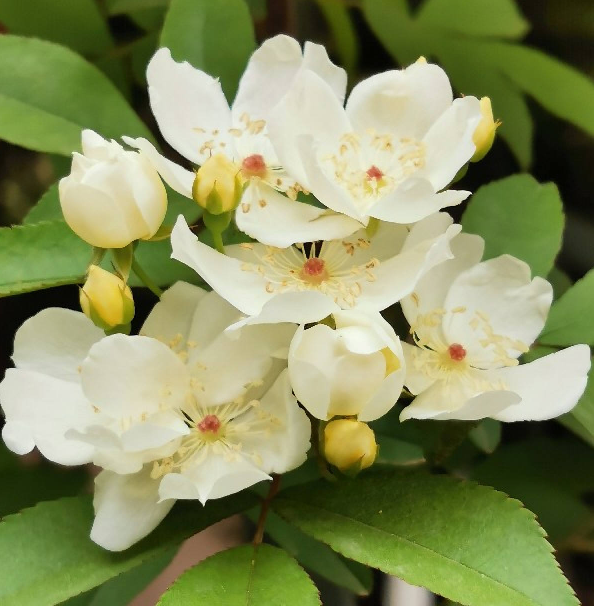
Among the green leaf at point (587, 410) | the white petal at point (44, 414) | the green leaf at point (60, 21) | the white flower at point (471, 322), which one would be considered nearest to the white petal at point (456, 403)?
the white flower at point (471, 322)

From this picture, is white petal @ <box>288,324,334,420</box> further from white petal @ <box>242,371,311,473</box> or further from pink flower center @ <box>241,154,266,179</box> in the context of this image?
pink flower center @ <box>241,154,266,179</box>

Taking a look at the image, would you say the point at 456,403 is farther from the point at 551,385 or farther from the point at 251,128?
the point at 251,128

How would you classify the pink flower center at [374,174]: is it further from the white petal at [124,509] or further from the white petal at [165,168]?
the white petal at [124,509]

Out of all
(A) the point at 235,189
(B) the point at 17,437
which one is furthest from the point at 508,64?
(B) the point at 17,437

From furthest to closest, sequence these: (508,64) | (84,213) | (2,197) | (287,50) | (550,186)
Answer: (2,197) → (508,64) → (550,186) → (287,50) → (84,213)

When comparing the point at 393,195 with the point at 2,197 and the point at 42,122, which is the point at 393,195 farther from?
the point at 2,197

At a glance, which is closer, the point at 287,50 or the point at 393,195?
the point at 393,195

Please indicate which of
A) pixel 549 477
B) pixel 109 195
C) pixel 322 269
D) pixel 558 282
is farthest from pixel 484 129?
pixel 549 477
